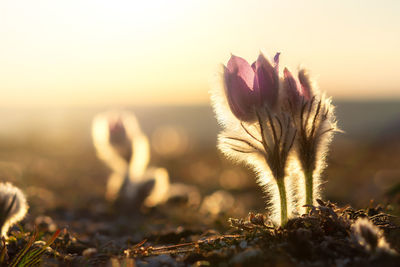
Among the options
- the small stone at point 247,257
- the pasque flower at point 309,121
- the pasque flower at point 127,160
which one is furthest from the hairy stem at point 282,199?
the pasque flower at point 127,160

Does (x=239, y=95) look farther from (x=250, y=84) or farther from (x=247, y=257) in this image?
(x=247, y=257)

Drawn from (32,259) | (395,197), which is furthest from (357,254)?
(395,197)

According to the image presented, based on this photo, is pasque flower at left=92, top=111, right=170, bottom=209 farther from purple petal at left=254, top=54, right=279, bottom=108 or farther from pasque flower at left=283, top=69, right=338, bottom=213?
purple petal at left=254, top=54, right=279, bottom=108

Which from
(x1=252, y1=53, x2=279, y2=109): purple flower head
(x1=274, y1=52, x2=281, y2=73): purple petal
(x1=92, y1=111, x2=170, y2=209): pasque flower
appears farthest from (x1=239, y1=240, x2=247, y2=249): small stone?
(x1=92, y1=111, x2=170, y2=209): pasque flower

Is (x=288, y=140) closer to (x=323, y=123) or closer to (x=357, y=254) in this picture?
(x=323, y=123)

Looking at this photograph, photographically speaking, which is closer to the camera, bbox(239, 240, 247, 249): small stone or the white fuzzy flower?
bbox(239, 240, 247, 249): small stone

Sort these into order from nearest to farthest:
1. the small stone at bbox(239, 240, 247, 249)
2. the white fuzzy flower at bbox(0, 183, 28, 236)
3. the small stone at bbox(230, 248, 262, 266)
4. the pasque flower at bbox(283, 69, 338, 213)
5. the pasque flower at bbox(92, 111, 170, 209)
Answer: the small stone at bbox(230, 248, 262, 266)
the small stone at bbox(239, 240, 247, 249)
the pasque flower at bbox(283, 69, 338, 213)
the white fuzzy flower at bbox(0, 183, 28, 236)
the pasque flower at bbox(92, 111, 170, 209)

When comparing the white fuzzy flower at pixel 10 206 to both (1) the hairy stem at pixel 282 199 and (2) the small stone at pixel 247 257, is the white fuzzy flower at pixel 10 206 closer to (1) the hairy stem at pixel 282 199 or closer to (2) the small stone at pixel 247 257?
(2) the small stone at pixel 247 257

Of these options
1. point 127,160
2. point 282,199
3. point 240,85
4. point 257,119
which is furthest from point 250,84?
point 127,160
